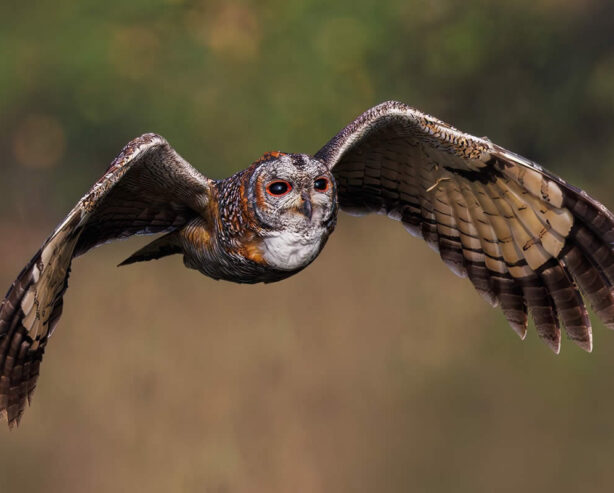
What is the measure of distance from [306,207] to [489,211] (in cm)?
100

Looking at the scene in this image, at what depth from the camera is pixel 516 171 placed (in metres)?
3.92

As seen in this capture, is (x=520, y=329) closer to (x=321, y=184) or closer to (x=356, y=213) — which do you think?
(x=356, y=213)

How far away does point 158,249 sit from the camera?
409cm

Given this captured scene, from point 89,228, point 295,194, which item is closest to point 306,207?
point 295,194

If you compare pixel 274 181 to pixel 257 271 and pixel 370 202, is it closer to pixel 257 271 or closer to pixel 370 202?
pixel 257 271

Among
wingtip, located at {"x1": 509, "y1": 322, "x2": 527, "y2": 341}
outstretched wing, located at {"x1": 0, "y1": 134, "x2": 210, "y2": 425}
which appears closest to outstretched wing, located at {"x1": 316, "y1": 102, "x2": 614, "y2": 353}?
wingtip, located at {"x1": 509, "y1": 322, "x2": 527, "y2": 341}

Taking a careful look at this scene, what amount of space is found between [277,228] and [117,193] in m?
0.73

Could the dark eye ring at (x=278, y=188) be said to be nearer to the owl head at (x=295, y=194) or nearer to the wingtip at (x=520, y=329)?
the owl head at (x=295, y=194)

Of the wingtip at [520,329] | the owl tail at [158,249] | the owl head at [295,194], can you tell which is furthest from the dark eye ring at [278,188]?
the wingtip at [520,329]

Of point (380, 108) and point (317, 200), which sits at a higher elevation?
point (380, 108)

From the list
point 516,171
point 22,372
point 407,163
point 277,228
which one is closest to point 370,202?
point 407,163

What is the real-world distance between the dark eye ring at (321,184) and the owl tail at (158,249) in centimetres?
86

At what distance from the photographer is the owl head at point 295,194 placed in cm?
333

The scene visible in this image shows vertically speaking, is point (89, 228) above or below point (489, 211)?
below
